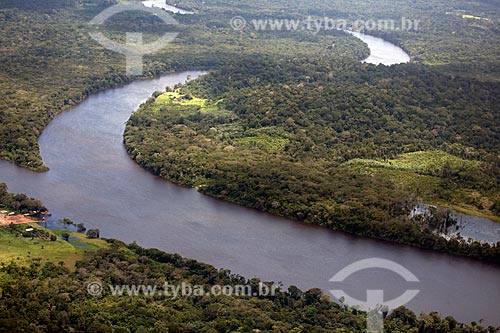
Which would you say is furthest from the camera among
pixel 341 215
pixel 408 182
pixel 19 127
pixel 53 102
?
pixel 53 102

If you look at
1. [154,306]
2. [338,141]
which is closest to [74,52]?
[338,141]

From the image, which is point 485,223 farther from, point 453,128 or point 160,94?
point 160,94

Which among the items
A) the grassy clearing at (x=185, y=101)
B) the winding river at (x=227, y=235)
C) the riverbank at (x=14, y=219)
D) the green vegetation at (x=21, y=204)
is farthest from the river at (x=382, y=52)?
the riverbank at (x=14, y=219)

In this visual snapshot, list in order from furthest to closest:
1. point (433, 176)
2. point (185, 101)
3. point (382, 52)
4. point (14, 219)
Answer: point (382, 52) → point (185, 101) → point (433, 176) → point (14, 219)

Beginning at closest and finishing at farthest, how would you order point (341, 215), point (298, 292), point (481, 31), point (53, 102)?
point (298, 292) < point (341, 215) < point (53, 102) < point (481, 31)

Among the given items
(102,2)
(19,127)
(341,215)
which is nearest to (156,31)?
(102,2)

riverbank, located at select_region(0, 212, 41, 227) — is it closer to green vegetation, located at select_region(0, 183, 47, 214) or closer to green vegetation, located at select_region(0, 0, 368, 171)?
green vegetation, located at select_region(0, 183, 47, 214)

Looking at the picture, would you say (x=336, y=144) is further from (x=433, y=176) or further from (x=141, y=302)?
(x=141, y=302)
